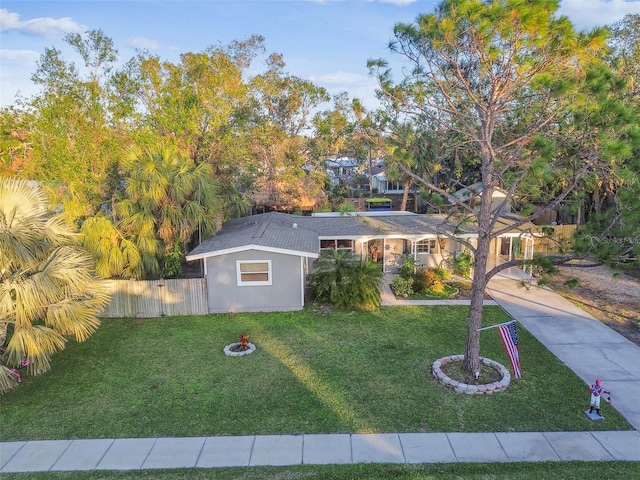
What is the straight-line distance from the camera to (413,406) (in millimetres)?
8844

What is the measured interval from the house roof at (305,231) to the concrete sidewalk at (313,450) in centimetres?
639

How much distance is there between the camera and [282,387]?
9.70 metres

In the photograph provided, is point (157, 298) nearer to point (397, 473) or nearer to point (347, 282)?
point (347, 282)

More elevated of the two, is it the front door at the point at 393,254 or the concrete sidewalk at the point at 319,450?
the front door at the point at 393,254

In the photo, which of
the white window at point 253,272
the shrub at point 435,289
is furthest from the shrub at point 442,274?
the white window at point 253,272

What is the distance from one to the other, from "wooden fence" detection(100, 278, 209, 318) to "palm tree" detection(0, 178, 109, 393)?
4472mm

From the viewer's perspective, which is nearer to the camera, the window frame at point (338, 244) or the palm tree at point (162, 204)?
the palm tree at point (162, 204)

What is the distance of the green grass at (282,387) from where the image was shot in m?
8.29

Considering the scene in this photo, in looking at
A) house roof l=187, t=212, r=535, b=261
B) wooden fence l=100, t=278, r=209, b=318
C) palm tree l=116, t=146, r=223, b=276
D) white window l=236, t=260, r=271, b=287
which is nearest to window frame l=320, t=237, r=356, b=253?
house roof l=187, t=212, r=535, b=261

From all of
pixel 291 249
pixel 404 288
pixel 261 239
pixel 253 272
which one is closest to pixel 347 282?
pixel 291 249

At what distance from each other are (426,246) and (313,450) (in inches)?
533

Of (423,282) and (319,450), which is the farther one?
(423,282)

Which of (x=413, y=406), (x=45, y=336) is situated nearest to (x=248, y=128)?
(x=45, y=336)

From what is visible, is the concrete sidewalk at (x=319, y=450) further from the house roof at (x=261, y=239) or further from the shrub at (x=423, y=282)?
the shrub at (x=423, y=282)
